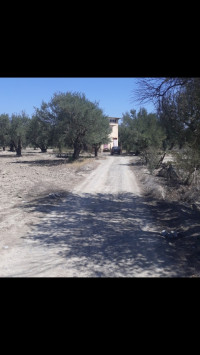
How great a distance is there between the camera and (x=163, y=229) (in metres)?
7.74

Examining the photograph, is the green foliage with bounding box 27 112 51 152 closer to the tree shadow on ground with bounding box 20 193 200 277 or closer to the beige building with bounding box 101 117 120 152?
the beige building with bounding box 101 117 120 152

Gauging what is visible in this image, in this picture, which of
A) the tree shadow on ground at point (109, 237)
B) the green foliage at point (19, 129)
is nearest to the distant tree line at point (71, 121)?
the green foliage at point (19, 129)

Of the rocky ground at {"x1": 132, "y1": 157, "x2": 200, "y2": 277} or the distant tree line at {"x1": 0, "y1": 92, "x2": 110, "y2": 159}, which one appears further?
the distant tree line at {"x1": 0, "y1": 92, "x2": 110, "y2": 159}

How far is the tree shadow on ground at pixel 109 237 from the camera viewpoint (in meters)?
5.11

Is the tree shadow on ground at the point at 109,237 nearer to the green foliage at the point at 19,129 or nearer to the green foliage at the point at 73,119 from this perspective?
the green foliage at the point at 73,119

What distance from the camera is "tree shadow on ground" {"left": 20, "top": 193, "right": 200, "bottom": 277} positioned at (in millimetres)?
5105

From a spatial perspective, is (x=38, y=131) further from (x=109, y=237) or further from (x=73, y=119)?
(x=109, y=237)

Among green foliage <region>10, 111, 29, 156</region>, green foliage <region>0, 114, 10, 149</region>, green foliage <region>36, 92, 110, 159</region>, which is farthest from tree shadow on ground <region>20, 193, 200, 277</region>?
green foliage <region>0, 114, 10, 149</region>

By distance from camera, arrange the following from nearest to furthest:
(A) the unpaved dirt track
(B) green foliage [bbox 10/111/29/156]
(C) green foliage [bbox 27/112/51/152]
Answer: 1. (A) the unpaved dirt track
2. (C) green foliage [bbox 27/112/51/152]
3. (B) green foliage [bbox 10/111/29/156]

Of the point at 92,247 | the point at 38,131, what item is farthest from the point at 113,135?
the point at 92,247

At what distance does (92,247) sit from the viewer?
6242 mm
